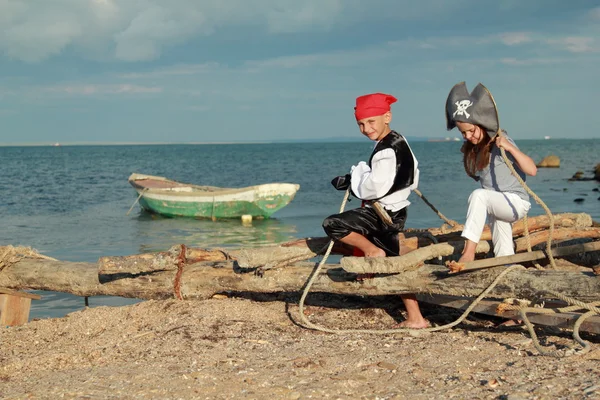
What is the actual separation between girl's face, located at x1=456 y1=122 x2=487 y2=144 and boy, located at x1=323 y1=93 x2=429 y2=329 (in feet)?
1.77

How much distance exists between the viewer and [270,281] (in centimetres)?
694

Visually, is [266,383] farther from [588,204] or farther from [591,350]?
[588,204]

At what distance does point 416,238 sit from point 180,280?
9.31 feet

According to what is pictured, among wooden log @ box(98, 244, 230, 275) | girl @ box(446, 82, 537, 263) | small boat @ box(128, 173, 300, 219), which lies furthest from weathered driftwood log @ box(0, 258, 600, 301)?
small boat @ box(128, 173, 300, 219)

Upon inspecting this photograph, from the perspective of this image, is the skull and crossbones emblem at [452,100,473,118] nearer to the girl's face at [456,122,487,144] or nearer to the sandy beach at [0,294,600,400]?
the girl's face at [456,122,487,144]

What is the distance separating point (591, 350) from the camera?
5.34 m

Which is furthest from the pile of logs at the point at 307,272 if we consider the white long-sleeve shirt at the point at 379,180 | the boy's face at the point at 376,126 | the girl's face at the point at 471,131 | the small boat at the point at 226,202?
the small boat at the point at 226,202

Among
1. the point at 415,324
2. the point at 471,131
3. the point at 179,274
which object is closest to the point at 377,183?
the point at 471,131

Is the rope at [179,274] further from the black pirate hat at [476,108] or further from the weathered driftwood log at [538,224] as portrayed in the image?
the black pirate hat at [476,108]

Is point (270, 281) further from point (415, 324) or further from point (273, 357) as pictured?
point (415, 324)

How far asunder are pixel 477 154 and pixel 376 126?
1.06 meters

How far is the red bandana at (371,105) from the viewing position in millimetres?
6047

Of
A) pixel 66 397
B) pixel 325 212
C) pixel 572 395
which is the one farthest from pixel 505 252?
pixel 325 212

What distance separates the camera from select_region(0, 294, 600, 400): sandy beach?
4773mm
